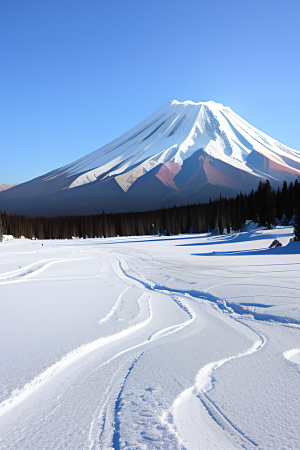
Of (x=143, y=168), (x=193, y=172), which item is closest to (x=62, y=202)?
(x=143, y=168)

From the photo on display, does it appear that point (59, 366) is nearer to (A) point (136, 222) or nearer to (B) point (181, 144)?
(A) point (136, 222)

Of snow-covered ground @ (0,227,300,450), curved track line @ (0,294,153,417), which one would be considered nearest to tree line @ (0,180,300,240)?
snow-covered ground @ (0,227,300,450)

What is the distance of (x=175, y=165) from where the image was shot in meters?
180

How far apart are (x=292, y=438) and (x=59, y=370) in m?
1.96

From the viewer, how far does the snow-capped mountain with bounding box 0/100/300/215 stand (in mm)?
169200

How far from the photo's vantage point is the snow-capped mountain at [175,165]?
16920 cm

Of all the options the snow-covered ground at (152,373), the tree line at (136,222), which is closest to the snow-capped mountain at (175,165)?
the tree line at (136,222)

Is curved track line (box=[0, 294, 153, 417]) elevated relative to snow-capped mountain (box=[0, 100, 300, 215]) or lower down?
lower down

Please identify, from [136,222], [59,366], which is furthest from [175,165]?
[59,366]

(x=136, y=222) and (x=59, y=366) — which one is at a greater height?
(x=136, y=222)

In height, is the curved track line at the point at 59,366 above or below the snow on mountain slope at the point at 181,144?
below

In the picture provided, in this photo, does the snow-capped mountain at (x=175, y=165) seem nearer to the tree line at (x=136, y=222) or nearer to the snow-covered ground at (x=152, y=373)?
the tree line at (x=136, y=222)

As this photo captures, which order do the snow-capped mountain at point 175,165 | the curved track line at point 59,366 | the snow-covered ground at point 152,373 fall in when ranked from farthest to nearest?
1. the snow-capped mountain at point 175,165
2. the curved track line at point 59,366
3. the snow-covered ground at point 152,373

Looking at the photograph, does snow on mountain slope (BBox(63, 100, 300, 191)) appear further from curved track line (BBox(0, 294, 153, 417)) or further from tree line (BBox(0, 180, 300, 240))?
curved track line (BBox(0, 294, 153, 417))
